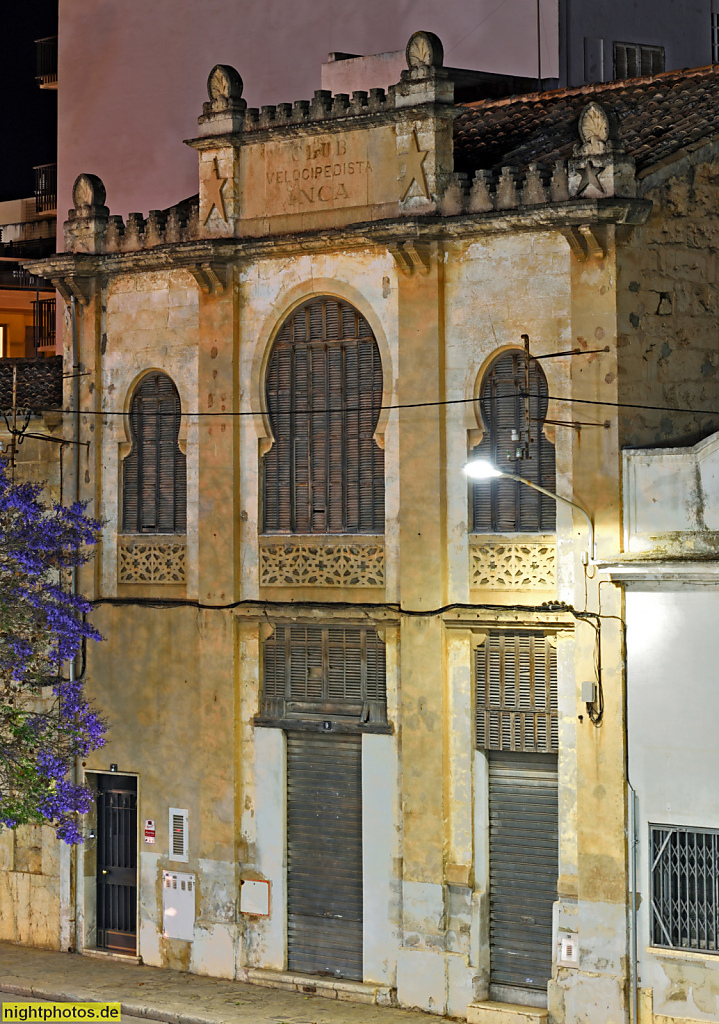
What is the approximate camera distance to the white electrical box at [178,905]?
25734 millimetres

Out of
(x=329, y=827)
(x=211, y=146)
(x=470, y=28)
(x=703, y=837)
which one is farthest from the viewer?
(x=470, y=28)

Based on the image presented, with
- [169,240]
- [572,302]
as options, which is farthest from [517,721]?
[169,240]

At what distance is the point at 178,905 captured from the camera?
2588 centimetres

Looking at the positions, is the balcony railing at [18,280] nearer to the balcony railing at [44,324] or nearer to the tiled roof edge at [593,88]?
the balcony railing at [44,324]

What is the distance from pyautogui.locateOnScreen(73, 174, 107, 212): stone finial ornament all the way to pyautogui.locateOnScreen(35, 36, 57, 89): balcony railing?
1957 cm

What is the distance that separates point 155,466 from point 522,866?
8.74 m

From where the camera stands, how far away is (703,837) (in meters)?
21.2

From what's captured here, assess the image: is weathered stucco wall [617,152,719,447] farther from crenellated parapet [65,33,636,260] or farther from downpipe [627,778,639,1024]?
downpipe [627,778,639,1024]

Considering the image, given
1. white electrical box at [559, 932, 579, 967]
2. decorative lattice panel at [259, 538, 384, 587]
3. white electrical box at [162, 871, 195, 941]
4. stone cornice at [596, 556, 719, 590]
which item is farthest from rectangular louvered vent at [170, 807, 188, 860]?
stone cornice at [596, 556, 719, 590]

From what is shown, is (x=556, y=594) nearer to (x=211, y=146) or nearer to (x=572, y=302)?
(x=572, y=302)

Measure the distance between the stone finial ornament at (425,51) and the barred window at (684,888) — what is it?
11.0 metres

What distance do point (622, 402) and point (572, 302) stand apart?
1.54 metres

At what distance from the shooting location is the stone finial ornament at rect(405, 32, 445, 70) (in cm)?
2403

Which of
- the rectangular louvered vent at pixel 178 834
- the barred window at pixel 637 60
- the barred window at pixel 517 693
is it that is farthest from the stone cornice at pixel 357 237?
the barred window at pixel 637 60
